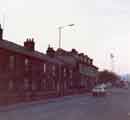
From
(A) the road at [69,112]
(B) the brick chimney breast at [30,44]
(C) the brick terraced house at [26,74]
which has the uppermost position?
(B) the brick chimney breast at [30,44]

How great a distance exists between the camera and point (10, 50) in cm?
4197

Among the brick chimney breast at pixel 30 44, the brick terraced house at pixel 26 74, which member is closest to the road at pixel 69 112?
the brick terraced house at pixel 26 74

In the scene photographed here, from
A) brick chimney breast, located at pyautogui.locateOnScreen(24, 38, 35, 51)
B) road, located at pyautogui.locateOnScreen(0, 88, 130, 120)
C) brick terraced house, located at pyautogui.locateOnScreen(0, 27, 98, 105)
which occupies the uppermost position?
brick chimney breast, located at pyautogui.locateOnScreen(24, 38, 35, 51)

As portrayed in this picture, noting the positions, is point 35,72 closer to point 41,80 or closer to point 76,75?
point 41,80

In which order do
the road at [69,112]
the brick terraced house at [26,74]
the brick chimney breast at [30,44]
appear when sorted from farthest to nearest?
the brick chimney breast at [30,44]
the brick terraced house at [26,74]
the road at [69,112]

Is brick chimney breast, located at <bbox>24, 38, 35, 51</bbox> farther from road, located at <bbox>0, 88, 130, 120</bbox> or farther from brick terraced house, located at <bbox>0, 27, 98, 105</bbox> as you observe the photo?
road, located at <bbox>0, 88, 130, 120</bbox>

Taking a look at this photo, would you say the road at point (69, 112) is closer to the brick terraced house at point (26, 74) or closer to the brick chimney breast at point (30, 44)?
the brick terraced house at point (26, 74)

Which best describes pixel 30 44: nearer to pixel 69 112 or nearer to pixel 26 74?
pixel 26 74

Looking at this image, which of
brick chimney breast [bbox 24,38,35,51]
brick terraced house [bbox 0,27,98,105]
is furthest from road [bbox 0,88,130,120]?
brick chimney breast [bbox 24,38,35,51]

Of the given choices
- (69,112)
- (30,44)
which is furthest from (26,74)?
(69,112)

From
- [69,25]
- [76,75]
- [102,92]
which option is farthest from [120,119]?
[76,75]

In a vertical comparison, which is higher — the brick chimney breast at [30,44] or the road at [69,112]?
the brick chimney breast at [30,44]

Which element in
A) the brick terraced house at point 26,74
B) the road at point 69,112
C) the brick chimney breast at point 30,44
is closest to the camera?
the road at point 69,112

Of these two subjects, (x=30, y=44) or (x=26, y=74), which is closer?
(x=26, y=74)
